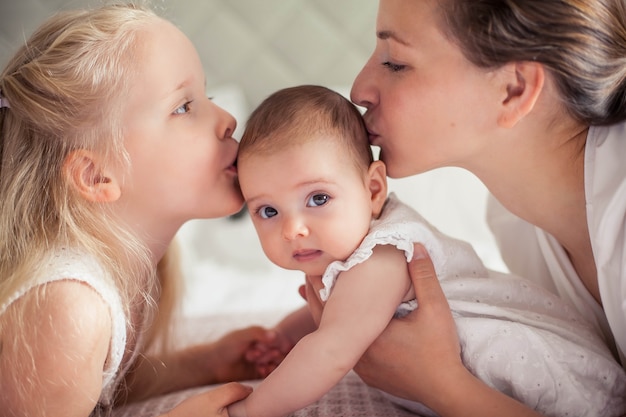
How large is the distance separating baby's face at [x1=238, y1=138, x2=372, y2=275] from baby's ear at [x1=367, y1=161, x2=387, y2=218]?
1.9 inches

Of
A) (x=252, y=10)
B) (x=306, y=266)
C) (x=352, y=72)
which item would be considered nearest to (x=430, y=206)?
(x=352, y=72)

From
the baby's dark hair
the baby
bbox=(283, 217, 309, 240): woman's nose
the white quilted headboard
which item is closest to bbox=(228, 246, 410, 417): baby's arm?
the baby

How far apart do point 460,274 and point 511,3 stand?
0.54m

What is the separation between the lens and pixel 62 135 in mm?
1330

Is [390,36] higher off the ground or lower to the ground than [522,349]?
higher

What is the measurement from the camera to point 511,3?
3.94ft

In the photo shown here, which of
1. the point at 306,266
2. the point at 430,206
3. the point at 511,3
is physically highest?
the point at 511,3

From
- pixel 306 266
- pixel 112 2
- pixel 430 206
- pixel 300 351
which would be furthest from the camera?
pixel 430 206

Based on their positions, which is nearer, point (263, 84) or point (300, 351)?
point (300, 351)

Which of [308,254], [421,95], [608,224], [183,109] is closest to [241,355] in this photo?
[308,254]

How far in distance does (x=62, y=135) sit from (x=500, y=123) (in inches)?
32.1

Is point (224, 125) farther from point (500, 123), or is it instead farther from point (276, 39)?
point (276, 39)

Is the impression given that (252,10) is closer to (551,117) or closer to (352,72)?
(352,72)

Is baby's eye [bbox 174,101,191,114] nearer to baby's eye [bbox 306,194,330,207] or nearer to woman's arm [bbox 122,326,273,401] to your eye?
baby's eye [bbox 306,194,330,207]
